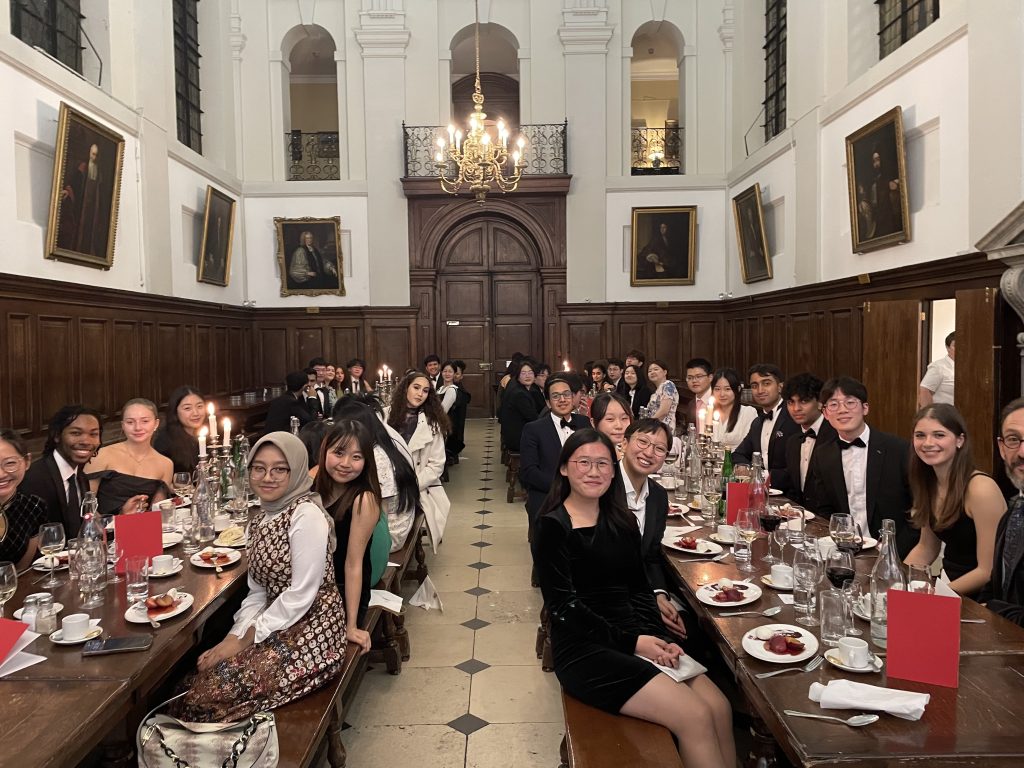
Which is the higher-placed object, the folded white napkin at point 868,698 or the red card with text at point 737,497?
the red card with text at point 737,497

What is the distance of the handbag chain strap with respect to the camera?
222cm

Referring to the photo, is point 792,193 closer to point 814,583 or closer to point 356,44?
point 356,44

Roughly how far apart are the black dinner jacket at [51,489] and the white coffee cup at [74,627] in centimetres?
165

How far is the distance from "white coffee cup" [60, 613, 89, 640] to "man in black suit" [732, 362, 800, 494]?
158 inches

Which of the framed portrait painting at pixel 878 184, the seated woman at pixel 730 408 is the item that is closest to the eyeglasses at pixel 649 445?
the seated woman at pixel 730 408

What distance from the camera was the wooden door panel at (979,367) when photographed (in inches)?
228

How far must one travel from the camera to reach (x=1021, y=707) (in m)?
1.89

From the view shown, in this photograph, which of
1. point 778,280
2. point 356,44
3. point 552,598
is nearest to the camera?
point 552,598

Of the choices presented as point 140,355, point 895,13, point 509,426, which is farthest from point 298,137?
point 895,13

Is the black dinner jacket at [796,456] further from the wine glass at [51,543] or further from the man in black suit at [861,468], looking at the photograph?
the wine glass at [51,543]

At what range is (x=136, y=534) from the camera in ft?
9.91

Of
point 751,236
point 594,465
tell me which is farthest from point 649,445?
point 751,236

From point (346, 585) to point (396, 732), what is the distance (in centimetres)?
88

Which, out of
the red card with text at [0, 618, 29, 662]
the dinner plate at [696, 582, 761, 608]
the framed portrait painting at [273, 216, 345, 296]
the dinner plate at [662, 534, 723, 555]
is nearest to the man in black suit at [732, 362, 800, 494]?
the dinner plate at [662, 534, 723, 555]
